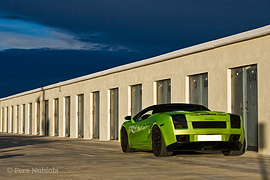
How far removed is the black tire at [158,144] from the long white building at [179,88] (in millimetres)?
3965

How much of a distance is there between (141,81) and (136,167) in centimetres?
1319

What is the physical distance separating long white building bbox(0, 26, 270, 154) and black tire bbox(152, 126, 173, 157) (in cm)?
396

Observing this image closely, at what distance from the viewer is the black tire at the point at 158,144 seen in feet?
36.2

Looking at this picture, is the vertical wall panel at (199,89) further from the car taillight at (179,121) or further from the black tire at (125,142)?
the car taillight at (179,121)

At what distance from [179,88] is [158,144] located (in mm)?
7662

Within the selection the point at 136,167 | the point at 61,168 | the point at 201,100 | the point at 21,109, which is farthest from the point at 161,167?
the point at 21,109

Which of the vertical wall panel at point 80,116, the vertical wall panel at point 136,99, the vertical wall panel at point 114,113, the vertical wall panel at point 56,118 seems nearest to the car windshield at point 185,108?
the vertical wall panel at point 136,99

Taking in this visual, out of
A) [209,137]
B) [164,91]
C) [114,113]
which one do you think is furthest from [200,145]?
[114,113]

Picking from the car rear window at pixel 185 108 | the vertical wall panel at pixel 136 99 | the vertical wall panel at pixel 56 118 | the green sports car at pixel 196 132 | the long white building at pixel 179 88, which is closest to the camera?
the green sports car at pixel 196 132

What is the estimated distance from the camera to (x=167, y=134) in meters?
10.7

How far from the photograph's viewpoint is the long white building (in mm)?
14062

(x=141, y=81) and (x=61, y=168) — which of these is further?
(x=141, y=81)

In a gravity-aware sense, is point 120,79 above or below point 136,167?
above

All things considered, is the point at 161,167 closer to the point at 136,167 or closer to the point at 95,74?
the point at 136,167
